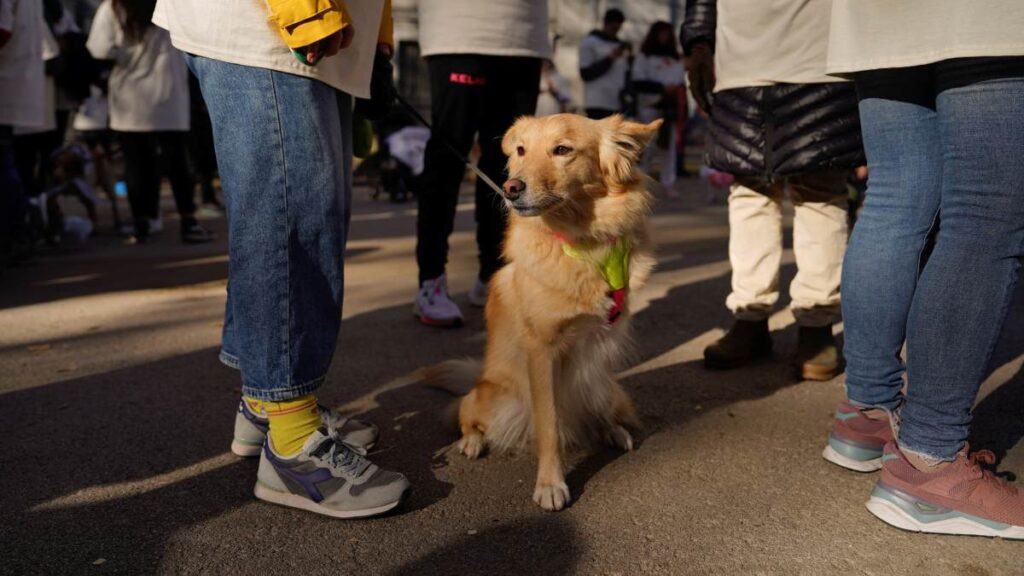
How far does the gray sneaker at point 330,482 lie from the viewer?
218 centimetres

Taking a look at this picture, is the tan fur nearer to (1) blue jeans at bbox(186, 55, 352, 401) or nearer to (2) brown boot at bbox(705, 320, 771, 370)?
(1) blue jeans at bbox(186, 55, 352, 401)

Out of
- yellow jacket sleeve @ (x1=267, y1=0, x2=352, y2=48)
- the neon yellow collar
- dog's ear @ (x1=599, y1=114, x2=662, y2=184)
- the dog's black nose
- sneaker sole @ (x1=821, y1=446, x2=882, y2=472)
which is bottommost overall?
sneaker sole @ (x1=821, y1=446, x2=882, y2=472)

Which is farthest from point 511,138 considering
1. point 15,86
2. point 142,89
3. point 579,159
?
point 142,89

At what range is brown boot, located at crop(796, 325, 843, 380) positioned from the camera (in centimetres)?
335

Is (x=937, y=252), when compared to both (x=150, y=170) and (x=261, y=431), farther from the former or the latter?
(x=150, y=170)

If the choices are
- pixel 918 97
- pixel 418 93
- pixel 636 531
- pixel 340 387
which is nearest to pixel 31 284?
pixel 340 387

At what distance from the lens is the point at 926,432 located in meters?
2.16

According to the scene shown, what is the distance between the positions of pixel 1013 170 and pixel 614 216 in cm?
111

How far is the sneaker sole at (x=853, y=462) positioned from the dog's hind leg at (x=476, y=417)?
1113 millimetres

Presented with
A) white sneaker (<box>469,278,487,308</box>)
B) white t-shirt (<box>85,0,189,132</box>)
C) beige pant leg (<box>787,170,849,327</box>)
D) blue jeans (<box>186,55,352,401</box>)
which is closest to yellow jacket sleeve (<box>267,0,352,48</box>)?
blue jeans (<box>186,55,352,401</box>)

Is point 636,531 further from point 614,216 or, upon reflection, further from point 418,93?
point 418,93

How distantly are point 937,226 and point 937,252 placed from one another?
365 mm

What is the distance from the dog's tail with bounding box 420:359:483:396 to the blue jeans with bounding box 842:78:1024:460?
140 cm

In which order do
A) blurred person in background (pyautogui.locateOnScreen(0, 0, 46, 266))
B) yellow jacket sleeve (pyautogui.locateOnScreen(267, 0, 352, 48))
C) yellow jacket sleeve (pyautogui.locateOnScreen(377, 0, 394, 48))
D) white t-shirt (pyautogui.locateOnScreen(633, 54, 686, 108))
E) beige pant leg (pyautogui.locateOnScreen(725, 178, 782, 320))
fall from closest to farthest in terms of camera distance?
yellow jacket sleeve (pyautogui.locateOnScreen(267, 0, 352, 48)) < yellow jacket sleeve (pyautogui.locateOnScreen(377, 0, 394, 48)) < beige pant leg (pyautogui.locateOnScreen(725, 178, 782, 320)) < blurred person in background (pyautogui.locateOnScreen(0, 0, 46, 266)) < white t-shirt (pyautogui.locateOnScreen(633, 54, 686, 108))
